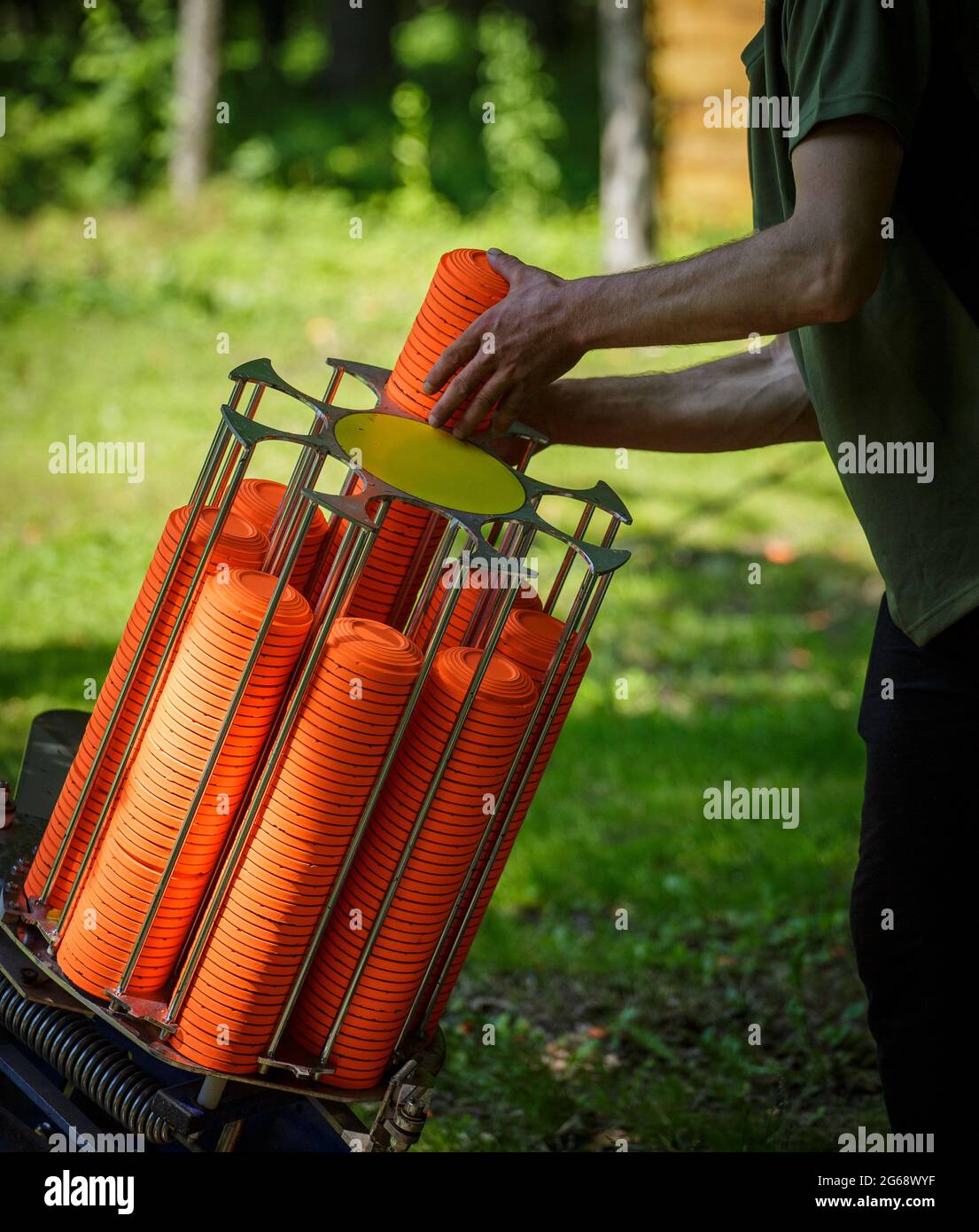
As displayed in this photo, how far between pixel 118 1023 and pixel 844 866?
10.4ft

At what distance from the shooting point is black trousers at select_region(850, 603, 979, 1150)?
242 cm

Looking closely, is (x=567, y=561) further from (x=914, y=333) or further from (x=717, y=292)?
(x=914, y=333)

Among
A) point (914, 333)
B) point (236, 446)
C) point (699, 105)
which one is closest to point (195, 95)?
point (699, 105)

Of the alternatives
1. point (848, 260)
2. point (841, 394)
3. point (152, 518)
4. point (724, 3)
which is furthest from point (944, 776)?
point (724, 3)

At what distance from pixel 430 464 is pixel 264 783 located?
59 cm

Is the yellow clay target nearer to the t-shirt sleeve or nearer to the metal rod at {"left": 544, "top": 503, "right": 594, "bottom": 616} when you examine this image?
the metal rod at {"left": 544, "top": 503, "right": 594, "bottom": 616}

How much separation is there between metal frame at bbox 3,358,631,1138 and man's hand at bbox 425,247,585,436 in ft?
0.33

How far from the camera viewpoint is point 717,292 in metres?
2.22

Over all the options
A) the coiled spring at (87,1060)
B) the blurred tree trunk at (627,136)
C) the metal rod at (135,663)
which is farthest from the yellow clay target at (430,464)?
the blurred tree trunk at (627,136)

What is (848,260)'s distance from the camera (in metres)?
2.13

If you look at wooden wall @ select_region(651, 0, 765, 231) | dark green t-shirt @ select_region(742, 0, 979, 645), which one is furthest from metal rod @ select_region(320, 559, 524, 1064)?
wooden wall @ select_region(651, 0, 765, 231)

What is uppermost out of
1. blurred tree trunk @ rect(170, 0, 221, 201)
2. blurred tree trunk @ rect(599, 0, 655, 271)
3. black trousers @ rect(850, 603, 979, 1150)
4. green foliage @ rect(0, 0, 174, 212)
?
green foliage @ rect(0, 0, 174, 212)

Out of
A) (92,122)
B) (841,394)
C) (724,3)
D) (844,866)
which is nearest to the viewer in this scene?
(841,394)
